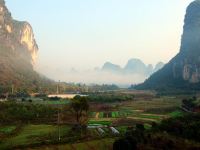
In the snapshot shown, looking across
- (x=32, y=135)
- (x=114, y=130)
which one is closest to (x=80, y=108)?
(x=114, y=130)

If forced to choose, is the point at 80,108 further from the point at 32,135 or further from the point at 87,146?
the point at 87,146

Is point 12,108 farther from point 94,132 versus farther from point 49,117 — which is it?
point 94,132

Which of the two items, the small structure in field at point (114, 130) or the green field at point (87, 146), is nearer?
the green field at point (87, 146)

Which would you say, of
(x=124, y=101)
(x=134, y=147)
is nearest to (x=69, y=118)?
(x=134, y=147)

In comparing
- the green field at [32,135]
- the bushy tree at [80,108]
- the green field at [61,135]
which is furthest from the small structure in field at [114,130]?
the green field at [32,135]

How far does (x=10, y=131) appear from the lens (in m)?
75.8

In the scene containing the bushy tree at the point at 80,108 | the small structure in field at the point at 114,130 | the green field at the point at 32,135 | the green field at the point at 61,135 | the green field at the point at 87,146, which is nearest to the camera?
the green field at the point at 87,146

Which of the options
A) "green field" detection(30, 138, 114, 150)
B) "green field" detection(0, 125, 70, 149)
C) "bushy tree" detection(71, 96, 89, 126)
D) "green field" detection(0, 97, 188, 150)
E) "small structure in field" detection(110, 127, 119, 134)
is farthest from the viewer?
"bushy tree" detection(71, 96, 89, 126)

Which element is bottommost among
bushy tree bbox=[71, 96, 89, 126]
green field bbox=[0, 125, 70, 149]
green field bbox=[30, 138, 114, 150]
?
green field bbox=[30, 138, 114, 150]

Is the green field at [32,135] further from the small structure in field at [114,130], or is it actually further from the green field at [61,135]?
the small structure in field at [114,130]

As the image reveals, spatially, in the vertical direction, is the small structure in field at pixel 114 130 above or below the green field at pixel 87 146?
above

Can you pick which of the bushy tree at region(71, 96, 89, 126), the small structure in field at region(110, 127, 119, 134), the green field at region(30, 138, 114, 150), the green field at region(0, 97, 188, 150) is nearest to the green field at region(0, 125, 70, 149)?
the green field at region(0, 97, 188, 150)

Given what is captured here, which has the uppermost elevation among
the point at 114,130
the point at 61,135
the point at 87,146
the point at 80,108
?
the point at 80,108

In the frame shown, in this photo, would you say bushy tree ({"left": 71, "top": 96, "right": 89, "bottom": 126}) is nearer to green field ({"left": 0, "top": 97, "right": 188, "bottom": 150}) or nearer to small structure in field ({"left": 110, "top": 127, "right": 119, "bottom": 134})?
green field ({"left": 0, "top": 97, "right": 188, "bottom": 150})
